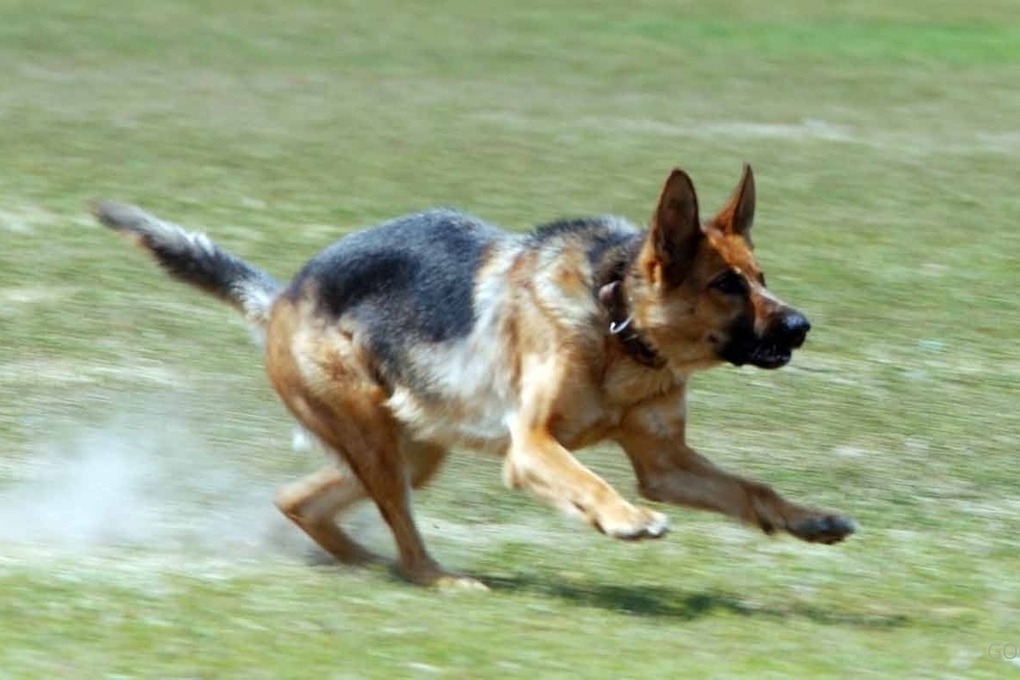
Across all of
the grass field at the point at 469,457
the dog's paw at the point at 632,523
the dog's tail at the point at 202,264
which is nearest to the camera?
the grass field at the point at 469,457

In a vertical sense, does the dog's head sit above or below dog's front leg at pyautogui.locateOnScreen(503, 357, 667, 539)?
above

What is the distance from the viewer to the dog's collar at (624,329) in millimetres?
7480

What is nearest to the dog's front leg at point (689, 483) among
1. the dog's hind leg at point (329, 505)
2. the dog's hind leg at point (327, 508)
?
the dog's hind leg at point (329, 505)

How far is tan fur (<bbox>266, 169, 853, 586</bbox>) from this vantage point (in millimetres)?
7422

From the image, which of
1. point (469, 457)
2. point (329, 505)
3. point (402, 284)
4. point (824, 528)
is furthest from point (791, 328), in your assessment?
point (469, 457)

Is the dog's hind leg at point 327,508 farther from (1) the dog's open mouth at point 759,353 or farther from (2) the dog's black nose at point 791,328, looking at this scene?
(2) the dog's black nose at point 791,328

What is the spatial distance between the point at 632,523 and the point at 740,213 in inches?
53.8

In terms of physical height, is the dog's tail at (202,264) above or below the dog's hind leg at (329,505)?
above

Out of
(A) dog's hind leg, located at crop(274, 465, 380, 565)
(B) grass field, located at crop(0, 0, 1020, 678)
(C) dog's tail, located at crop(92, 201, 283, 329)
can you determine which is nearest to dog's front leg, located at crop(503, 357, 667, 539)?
(B) grass field, located at crop(0, 0, 1020, 678)

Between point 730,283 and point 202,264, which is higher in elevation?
point 730,283

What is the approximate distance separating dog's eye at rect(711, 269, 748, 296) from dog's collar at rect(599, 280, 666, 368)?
0.33 m

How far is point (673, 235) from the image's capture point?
7406mm

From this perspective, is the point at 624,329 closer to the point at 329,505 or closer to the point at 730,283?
the point at 730,283

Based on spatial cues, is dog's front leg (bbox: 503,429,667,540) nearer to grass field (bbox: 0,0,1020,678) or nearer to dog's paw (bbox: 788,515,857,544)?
grass field (bbox: 0,0,1020,678)
